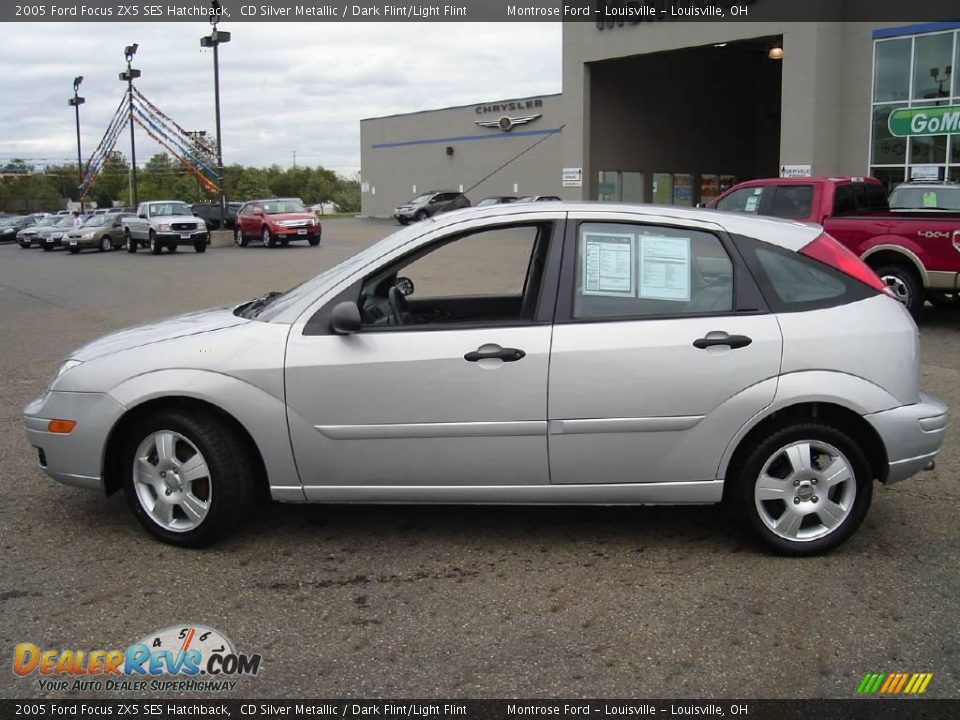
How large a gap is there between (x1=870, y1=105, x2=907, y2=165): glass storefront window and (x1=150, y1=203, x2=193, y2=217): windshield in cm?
2266

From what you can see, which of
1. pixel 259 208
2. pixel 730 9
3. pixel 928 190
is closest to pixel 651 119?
pixel 730 9

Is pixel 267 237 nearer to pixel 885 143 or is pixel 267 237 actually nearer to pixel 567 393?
pixel 885 143

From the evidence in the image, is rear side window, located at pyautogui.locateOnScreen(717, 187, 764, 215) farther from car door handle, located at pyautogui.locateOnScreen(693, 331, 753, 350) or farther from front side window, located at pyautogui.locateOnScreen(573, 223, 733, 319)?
car door handle, located at pyautogui.locateOnScreen(693, 331, 753, 350)

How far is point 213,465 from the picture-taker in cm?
444

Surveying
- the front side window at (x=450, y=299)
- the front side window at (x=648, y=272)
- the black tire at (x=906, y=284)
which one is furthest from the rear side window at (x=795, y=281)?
the black tire at (x=906, y=284)

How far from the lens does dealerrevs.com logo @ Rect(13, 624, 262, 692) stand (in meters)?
3.41

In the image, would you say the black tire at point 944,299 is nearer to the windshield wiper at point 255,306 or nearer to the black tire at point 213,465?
the windshield wiper at point 255,306

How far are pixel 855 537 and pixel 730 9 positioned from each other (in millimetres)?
27144

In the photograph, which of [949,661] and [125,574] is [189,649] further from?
[949,661]

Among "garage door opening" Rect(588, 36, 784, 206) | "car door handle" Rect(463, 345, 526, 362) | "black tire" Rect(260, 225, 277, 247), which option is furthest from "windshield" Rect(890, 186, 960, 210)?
"black tire" Rect(260, 225, 277, 247)

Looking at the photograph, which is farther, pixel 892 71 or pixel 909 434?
pixel 892 71

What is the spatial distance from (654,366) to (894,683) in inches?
62.3

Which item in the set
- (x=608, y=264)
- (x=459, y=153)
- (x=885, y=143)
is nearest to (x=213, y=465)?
(x=608, y=264)

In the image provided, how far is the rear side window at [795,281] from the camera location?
173 inches
